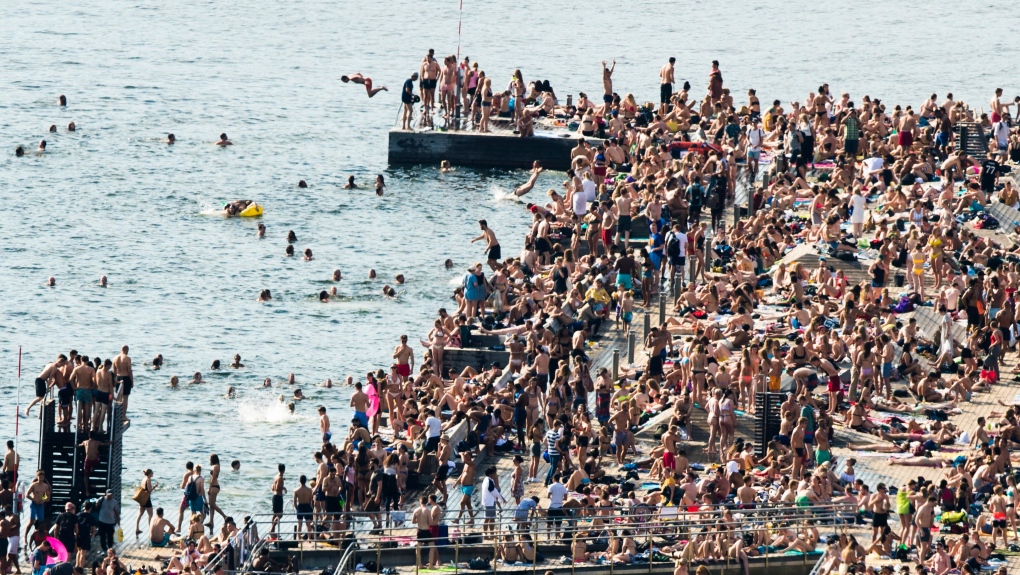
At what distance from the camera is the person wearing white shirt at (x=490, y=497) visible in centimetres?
3694

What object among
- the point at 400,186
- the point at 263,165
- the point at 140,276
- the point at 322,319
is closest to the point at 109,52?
the point at 263,165

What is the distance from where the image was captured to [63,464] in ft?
137

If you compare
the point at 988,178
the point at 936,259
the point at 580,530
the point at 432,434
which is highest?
the point at 988,178

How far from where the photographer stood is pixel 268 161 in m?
78.9

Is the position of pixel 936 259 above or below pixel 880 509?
above

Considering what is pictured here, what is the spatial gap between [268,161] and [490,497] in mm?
42753

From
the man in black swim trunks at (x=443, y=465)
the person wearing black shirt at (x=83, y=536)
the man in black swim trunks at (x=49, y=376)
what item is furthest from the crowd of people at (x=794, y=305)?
the man in black swim trunks at (x=49, y=376)

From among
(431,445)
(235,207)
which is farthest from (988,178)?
(235,207)

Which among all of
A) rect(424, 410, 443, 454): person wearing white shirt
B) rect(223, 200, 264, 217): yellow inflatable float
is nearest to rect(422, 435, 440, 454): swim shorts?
rect(424, 410, 443, 454): person wearing white shirt

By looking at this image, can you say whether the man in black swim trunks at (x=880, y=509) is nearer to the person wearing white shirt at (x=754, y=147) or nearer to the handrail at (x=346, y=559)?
the handrail at (x=346, y=559)

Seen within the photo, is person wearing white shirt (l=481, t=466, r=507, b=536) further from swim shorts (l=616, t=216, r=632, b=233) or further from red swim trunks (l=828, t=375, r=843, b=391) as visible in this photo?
swim shorts (l=616, t=216, r=632, b=233)

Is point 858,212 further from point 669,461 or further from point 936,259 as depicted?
point 669,461

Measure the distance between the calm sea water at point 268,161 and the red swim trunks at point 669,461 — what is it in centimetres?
974

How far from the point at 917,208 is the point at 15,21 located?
231 ft
